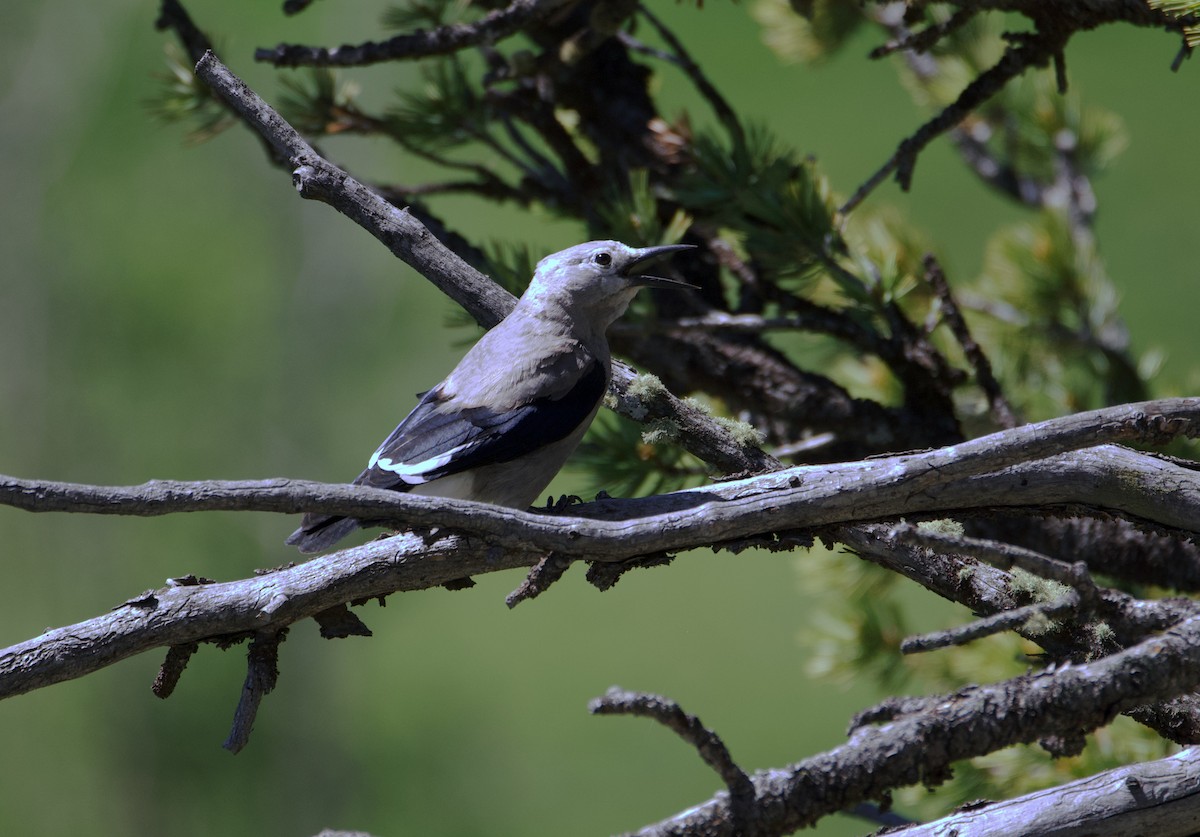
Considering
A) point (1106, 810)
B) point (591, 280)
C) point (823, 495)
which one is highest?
point (591, 280)

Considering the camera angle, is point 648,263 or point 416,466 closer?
point 416,466

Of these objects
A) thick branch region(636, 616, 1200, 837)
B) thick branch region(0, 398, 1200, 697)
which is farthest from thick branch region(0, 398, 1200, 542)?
thick branch region(636, 616, 1200, 837)

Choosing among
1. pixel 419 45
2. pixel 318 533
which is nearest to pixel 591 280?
pixel 419 45

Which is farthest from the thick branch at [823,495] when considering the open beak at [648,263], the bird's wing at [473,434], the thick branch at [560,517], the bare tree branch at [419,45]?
the bare tree branch at [419,45]

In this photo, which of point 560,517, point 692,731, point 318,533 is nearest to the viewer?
point 692,731

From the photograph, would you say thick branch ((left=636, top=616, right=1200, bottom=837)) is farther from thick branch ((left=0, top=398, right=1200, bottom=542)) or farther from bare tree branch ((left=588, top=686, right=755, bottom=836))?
thick branch ((left=0, top=398, right=1200, bottom=542))

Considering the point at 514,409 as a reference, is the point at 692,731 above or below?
below

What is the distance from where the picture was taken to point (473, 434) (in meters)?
1.11

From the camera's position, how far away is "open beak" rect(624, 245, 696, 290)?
4.02 feet

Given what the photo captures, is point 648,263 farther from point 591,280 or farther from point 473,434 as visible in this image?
point 473,434

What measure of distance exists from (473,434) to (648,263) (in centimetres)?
32

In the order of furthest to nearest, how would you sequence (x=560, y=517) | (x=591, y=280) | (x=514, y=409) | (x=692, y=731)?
(x=591, y=280) → (x=514, y=409) → (x=560, y=517) → (x=692, y=731)

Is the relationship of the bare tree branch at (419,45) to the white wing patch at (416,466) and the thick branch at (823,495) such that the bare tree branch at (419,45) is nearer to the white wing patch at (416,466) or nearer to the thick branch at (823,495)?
the white wing patch at (416,466)

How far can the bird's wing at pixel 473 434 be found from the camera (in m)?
1.07
